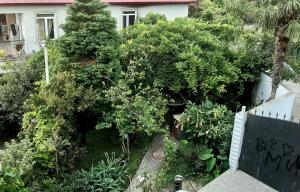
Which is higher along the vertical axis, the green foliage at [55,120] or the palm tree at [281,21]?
the palm tree at [281,21]

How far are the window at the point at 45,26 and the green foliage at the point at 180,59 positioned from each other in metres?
6.15

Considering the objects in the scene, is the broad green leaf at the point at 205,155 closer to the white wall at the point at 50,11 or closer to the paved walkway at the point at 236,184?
the paved walkway at the point at 236,184

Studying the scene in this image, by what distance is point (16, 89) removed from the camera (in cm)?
1316

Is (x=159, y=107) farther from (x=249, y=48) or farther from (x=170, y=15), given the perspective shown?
(x=170, y=15)

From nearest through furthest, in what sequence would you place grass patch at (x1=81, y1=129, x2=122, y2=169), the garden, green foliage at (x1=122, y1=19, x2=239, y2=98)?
the garden → grass patch at (x1=81, y1=129, x2=122, y2=169) → green foliage at (x1=122, y1=19, x2=239, y2=98)

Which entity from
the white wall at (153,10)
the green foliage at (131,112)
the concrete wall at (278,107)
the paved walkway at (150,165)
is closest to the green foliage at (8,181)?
the paved walkway at (150,165)

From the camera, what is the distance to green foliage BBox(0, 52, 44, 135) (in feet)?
42.5

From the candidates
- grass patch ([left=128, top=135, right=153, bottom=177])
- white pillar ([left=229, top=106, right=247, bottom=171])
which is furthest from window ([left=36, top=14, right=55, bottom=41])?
white pillar ([left=229, top=106, right=247, bottom=171])

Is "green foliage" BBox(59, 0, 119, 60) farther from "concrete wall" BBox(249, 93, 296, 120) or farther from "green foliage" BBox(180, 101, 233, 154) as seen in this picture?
"concrete wall" BBox(249, 93, 296, 120)

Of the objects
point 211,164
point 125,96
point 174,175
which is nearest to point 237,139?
point 211,164

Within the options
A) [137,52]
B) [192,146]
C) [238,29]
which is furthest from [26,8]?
[192,146]

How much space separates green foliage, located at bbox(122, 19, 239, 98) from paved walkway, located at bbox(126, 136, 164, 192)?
2.16m

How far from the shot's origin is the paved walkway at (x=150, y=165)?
10.5 metres

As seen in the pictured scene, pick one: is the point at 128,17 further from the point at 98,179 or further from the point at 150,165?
the point at 98,179
